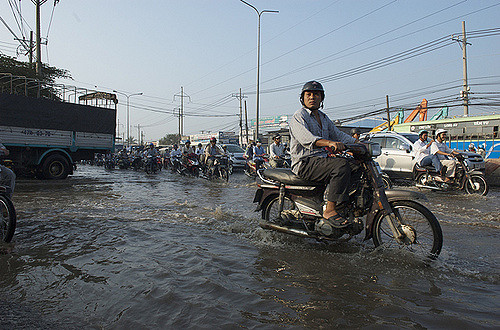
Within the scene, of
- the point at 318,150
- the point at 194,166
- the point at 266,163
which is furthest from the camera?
the point at 194,166

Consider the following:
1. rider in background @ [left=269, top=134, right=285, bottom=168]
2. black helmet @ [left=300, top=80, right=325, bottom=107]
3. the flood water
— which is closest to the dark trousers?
the flood water

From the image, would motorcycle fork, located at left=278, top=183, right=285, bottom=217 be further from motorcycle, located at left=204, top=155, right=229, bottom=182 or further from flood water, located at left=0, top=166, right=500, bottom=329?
motorcycle, located at left=204, top=155, right=229, bottom=182

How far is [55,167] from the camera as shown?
12.9 m

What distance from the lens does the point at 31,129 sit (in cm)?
1240

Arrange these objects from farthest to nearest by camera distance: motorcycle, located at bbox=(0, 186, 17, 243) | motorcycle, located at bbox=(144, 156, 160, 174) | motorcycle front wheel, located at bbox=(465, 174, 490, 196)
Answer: motorcycle, located at bbox=(144, 156, 160, 174) < motorcycle front wheel, located at bbox=(465, 174, 490, 196) < motorcycle, located at bbox=(0, 186, 17, 243)

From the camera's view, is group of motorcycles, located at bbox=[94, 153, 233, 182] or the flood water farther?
group of motorcycles, located at bbox=[94, 153, 233, 182]

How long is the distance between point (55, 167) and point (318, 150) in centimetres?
1214

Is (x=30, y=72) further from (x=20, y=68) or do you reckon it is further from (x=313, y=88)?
(x=313, y=88)

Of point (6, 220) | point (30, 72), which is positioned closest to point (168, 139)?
point (30, 72)

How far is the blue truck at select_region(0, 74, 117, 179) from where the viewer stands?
1192 cm

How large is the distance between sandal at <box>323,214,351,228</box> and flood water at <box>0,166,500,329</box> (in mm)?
356

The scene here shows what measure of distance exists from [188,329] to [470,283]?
2324 mm

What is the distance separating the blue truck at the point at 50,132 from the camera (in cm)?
1192

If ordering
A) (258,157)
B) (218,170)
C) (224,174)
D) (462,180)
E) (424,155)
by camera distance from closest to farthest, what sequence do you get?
1. (462,180)
2. (424,155)
3. (224,174)
4. (218,170)
5. (258,157)
